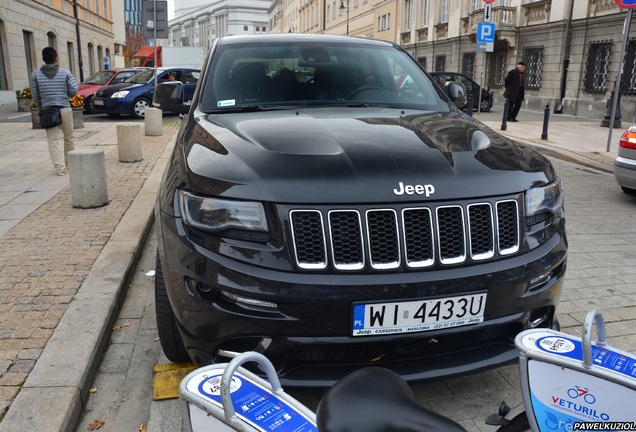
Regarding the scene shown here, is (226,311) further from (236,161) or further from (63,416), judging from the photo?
(63,416)

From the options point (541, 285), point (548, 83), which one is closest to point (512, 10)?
point (548, 83)

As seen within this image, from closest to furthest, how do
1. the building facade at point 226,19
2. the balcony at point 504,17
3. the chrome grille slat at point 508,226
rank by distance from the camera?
the chrome grille slat at point 508,226
the balcony at point 504,17
the building facade at point 226,19

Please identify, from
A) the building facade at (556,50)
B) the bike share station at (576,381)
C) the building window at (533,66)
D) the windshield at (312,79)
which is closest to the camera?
the bike share station at (576,381)

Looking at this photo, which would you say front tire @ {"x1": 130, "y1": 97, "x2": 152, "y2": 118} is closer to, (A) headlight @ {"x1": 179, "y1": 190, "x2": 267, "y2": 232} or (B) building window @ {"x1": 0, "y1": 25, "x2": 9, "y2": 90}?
(B) building window @ {"x1": 0, "y1": 25, "x2": 9, "y2": 90}

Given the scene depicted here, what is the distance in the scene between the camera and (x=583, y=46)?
71.1 ft

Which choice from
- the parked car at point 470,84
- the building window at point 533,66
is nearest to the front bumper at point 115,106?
the parked car at point 470,84

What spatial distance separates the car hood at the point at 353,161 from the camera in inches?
90.2

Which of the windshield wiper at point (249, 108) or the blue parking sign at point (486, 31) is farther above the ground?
the blue parking sign at point (486, 31)

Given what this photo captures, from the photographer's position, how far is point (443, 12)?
36.1 metres

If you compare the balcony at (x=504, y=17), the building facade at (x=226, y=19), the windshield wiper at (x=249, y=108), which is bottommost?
the windshield wiper at (x=249, y=108)

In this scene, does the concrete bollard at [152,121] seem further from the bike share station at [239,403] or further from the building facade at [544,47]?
the bike share station at [239,403]

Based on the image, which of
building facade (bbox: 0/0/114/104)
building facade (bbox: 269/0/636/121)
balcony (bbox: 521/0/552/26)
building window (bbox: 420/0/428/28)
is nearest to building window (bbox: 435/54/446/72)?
building facade (bbox: 269/0/636/121)

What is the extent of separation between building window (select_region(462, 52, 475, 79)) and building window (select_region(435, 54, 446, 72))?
276cm

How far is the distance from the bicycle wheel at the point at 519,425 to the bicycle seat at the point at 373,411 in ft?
3.04
